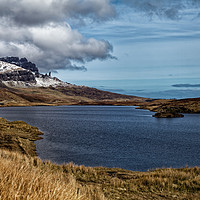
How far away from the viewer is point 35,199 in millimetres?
4363

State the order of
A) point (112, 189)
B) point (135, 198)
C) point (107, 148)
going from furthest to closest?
point (107, 148)
point (112, 189)
point (135, 198)

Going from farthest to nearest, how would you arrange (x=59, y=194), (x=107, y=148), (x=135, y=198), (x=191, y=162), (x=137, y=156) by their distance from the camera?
(x=107, y=148), (x=137, y=156), (x=191, y=162), (x=135, y=198), (x=59, y=194)

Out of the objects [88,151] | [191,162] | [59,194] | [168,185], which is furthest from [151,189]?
[88,151]

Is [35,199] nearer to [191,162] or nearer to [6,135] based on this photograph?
[191,162]

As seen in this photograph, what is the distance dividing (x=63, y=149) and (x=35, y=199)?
33.2 m

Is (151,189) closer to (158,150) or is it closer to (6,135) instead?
(158,150)

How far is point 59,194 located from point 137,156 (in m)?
27.9

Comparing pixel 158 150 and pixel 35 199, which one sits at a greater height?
pixel 35 199

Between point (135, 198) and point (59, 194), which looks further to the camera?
point (135, 198)

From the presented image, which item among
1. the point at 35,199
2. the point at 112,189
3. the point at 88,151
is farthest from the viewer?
the point at 88,151

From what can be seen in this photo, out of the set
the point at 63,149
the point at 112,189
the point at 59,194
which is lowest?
the point at 63,149

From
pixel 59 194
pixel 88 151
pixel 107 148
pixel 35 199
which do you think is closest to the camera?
pixel 35 199

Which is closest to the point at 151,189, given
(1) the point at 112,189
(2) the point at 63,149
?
(1) the point at 112,189

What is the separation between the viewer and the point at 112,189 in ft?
44.2
